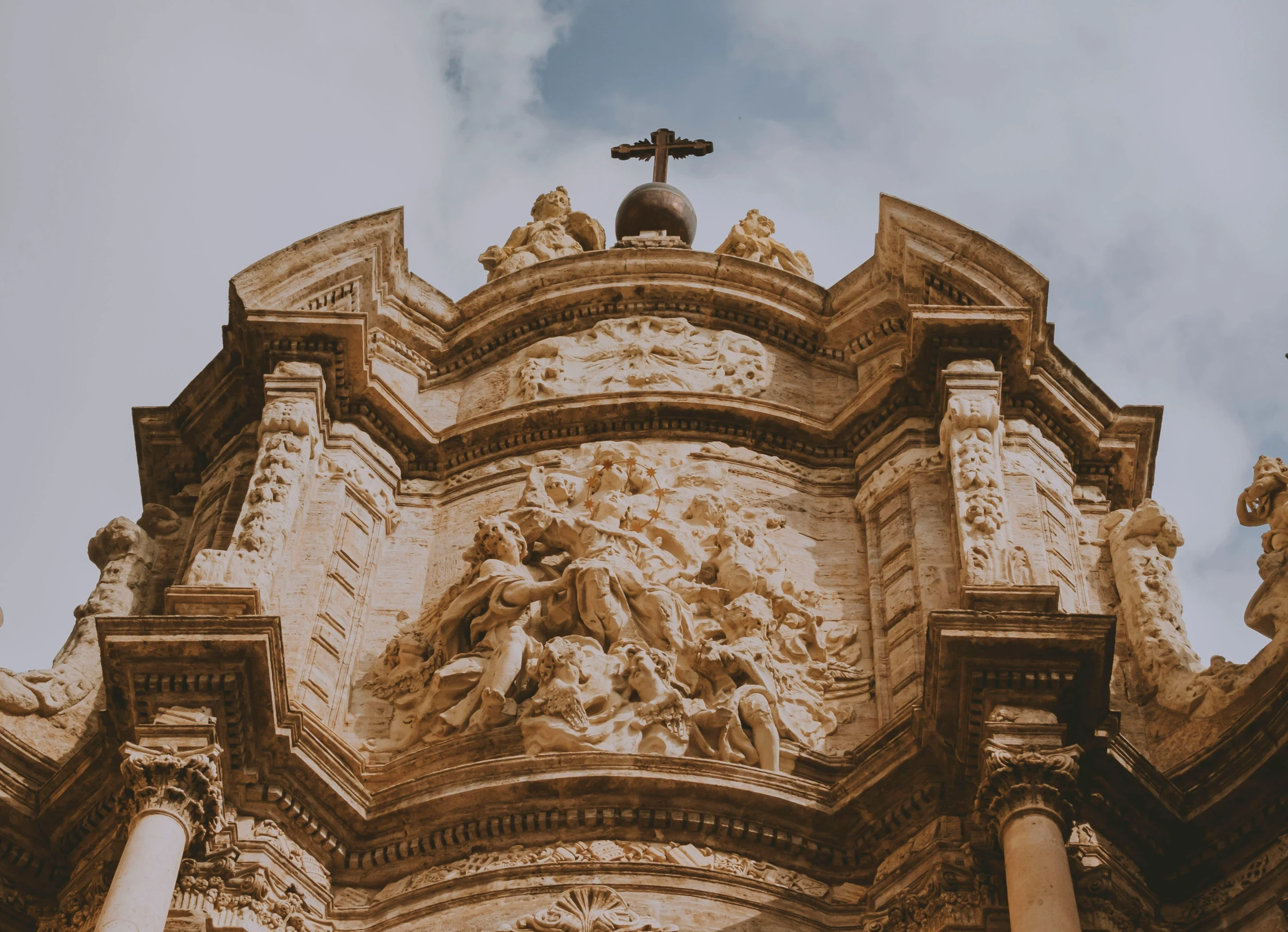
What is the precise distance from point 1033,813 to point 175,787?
14.8 feet

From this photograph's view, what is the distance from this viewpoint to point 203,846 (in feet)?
41.7

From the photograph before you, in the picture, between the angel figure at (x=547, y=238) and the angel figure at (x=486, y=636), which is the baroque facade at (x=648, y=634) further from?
the angel figure at (x=547, y=238)

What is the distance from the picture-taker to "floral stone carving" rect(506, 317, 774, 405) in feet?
58.2

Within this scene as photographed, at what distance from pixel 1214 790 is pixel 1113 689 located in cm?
158

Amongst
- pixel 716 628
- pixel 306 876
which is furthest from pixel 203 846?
pixel 716 628

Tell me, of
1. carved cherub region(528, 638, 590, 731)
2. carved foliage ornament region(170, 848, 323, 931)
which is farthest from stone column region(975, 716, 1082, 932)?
carved foliage ornament region(170, 848, 323, 931)

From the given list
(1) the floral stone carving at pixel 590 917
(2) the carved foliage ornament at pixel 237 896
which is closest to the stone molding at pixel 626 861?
(1) the floral stone carving at pixel 590 917

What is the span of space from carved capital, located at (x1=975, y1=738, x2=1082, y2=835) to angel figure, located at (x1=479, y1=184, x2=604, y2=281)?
8.18 metres

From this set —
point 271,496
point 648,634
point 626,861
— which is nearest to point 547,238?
point 271,496

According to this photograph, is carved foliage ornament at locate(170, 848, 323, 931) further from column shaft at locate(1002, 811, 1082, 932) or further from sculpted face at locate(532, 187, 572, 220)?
sculpted face at locate(532, 187, 572, 220)

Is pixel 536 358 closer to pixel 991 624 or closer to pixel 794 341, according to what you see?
pixel 794 341

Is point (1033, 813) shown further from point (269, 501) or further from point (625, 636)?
point (269, 501)

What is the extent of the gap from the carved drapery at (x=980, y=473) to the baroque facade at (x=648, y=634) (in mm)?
28

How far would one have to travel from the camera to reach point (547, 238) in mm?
20125
